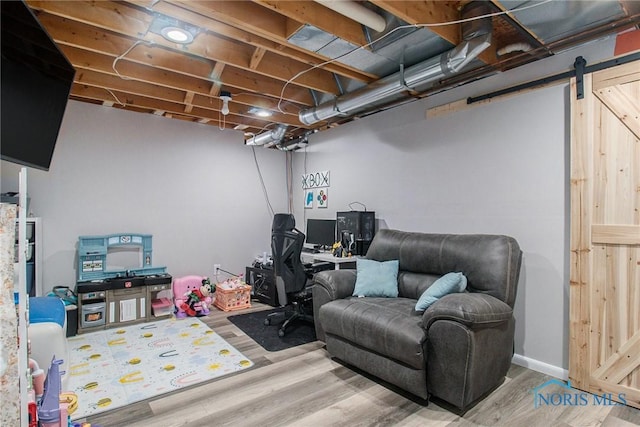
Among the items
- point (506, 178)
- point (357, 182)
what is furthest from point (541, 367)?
point (357, 182)

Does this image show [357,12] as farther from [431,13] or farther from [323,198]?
[323,198]

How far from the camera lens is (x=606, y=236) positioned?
91.9 inches

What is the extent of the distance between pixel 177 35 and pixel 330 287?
2391 mm

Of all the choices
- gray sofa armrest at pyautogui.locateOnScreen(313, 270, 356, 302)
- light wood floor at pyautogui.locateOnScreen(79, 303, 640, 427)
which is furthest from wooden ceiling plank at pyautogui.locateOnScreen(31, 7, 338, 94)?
light wood floor at pyautogui.locateOnScreen(79, 303, 640, 427)

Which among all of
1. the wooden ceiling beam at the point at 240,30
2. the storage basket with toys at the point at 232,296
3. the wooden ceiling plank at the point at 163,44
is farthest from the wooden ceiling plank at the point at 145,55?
the storage basket with toys at the point at 232,296

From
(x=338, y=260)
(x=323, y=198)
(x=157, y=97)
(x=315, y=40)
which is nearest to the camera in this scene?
(x=315, y=40)

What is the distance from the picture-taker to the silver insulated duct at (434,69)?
2.39 m

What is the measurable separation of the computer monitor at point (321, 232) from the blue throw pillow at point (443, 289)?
2217 millimetres

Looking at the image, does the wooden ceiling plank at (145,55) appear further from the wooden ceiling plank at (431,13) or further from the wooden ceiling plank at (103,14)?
the wooden ceiling plank at (431,13)

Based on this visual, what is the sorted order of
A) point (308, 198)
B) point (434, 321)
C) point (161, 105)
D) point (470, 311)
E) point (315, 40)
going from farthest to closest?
point (308, 198) → point (161, 105) → point (315, 40) → point (434, 321) → point (470, 311)

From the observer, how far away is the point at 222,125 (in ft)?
16.8

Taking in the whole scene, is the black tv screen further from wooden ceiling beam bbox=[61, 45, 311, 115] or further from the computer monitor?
the computer monitor

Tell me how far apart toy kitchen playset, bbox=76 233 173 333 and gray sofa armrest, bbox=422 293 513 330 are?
3309mm

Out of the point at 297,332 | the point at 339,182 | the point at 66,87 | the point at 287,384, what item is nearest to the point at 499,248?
the point at 287,384
